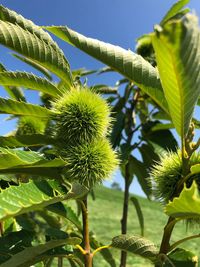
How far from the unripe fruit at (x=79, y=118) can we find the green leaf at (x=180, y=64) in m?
0.39

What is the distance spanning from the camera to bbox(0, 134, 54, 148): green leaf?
1.33 meters

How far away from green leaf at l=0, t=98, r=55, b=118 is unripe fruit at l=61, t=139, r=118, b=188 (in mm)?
161

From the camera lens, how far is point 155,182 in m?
1.48

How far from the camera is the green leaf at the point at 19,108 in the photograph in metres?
1.28

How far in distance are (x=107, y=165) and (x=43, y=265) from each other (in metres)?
0.59

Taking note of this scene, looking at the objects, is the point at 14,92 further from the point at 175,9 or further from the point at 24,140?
the point at 175,9

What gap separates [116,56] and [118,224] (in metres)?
10.5

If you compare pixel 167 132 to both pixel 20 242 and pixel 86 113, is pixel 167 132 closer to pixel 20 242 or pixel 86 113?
pixel 86 113

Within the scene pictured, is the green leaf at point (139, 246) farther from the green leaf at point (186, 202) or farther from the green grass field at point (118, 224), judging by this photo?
the green grass field at point (118, 224)

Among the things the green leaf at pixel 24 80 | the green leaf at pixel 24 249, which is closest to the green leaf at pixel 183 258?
the green leaf at pixel 24 249

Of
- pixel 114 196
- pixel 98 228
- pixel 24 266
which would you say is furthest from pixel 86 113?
pixel 114 196

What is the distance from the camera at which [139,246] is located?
131cm

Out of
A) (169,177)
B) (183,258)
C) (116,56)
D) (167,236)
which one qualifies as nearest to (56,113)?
(116,56)

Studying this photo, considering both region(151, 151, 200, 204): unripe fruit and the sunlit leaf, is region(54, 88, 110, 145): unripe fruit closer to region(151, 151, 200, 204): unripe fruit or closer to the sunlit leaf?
the sunlit leaf
